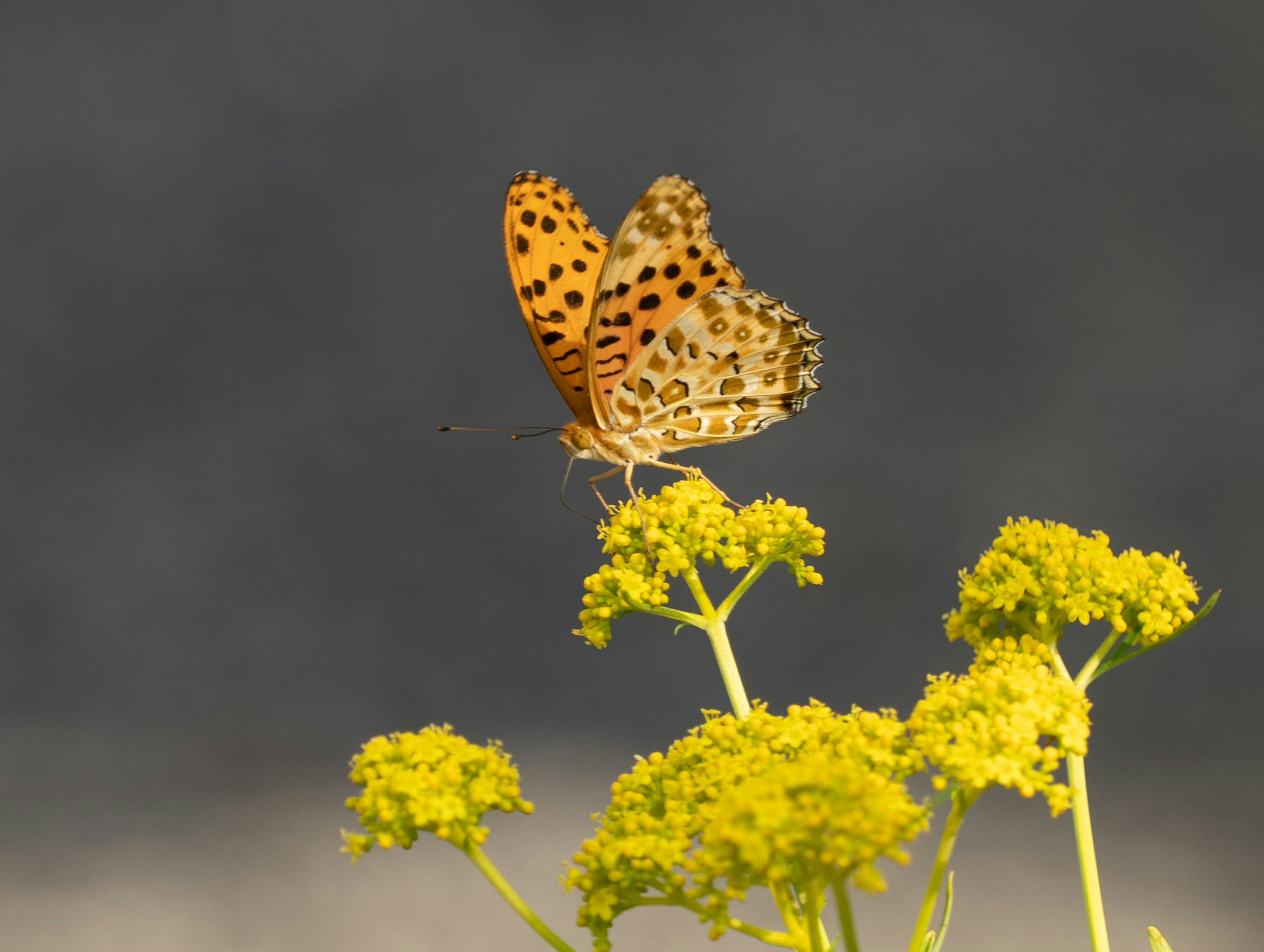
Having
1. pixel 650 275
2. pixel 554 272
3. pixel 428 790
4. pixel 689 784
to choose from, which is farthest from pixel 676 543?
pixel 554 272

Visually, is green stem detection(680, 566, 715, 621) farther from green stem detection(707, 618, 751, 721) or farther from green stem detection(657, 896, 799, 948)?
green stem detection(657, 896, 799, 948)

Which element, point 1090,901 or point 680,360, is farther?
point 680,360

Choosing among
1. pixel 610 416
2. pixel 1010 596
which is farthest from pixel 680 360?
pixel 1010 596

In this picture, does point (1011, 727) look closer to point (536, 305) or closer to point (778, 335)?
point (778, 335)

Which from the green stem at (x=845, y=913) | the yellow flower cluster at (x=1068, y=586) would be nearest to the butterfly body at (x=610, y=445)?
the yellow flower cluster at (x=1068, y=586)

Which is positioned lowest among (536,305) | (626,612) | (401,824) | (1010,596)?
(401,824)

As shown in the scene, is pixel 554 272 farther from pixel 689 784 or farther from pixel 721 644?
pixel 689 784

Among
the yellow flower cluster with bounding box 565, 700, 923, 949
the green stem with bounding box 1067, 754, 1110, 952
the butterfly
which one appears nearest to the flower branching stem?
the green stem with bounding box 1067, 754, 1110, 952
